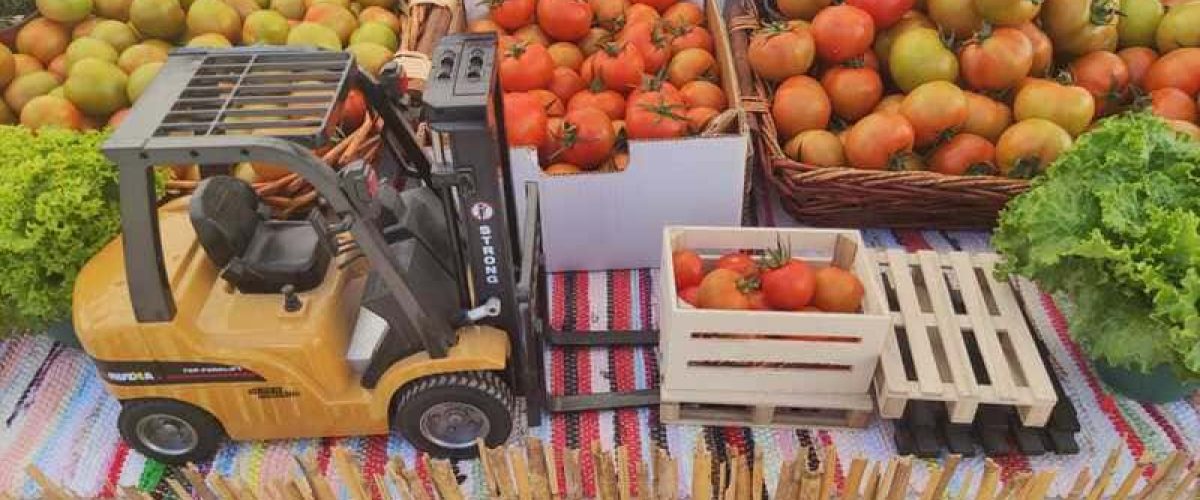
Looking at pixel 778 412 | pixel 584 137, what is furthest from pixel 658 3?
pixel 778 412

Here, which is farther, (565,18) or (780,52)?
(565,18)

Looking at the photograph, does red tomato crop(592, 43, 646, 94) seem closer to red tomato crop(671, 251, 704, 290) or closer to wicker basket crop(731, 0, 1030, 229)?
wicker basket crop(731, 0, 1030, 229)

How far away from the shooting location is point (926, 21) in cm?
225

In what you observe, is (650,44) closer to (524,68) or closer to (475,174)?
(524,68)

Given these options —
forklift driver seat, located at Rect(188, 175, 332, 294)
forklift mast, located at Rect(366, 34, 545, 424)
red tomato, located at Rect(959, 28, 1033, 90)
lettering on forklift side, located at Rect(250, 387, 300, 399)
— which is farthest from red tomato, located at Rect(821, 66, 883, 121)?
lettering on forklift side, located at Rect(250, 387, 300, 399)

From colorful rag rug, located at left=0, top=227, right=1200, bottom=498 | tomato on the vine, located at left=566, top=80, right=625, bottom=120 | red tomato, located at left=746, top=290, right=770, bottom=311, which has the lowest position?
colorful rag rug, located at left=0, top=227, right=1200, bottom=498

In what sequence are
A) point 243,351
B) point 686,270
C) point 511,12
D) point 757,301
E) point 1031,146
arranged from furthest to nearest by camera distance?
point 511,12 → point 1031,146 → point 686,270 → point 757,301 → point 243,351

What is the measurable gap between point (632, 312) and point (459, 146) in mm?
801

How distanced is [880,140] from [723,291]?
665mm

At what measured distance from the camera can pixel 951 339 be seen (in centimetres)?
170

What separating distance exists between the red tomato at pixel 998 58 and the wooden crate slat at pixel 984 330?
0.48 metres

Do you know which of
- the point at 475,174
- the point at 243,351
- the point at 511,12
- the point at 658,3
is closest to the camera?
→ the point at 475,174

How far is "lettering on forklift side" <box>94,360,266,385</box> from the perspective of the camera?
60.3 inches

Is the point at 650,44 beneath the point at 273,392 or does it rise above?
above
